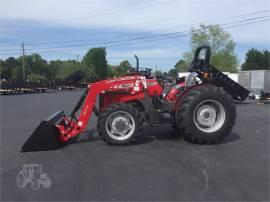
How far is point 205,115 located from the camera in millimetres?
7820

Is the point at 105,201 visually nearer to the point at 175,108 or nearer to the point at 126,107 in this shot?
the point at 126,107

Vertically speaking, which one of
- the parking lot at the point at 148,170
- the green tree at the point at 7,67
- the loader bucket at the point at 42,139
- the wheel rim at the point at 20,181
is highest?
the green tree at the point at 7,67

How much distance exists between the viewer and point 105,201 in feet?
14.7

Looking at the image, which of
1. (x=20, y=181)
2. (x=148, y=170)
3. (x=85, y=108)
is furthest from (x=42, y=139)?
(x=148, y=170)

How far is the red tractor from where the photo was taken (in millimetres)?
7516

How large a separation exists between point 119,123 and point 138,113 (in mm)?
455

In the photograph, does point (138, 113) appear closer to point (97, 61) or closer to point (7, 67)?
point (7, 67)

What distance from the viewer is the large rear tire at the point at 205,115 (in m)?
7.59

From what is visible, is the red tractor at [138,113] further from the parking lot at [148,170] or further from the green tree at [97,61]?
the green tree at [97,61]

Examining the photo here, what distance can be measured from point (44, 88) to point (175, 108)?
139 feet
